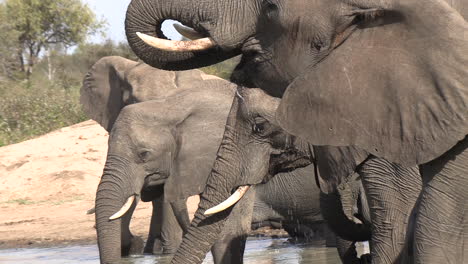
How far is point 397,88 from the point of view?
9.77ft

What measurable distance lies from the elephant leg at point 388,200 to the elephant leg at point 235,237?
1324mm

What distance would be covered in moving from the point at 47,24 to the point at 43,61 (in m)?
1.27

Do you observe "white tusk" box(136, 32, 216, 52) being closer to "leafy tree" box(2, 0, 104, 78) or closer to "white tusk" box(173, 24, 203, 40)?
"white tusk" box(173, 24, 203, 40)

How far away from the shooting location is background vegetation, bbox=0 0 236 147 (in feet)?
54.5

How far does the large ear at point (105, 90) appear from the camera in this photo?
32.2 ft

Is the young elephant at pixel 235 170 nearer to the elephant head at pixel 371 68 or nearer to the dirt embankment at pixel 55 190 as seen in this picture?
the elephant head at pixel 371 68

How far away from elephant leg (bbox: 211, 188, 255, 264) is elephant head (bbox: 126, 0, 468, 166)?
2605 millimetres

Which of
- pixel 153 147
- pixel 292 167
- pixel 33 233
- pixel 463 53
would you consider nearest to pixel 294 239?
pixel 153 147

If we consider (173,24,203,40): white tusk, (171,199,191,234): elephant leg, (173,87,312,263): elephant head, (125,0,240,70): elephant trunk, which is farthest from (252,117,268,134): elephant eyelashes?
(171,199,191,234): elephant leg

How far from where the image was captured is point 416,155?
2973 millimetres

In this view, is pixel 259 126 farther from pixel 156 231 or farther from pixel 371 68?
pixel 156 231

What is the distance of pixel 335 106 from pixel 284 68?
402 millimetres

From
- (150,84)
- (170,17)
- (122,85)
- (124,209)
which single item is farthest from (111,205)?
(170,17)

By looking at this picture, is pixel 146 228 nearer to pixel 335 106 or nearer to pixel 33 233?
pixel 33 233
